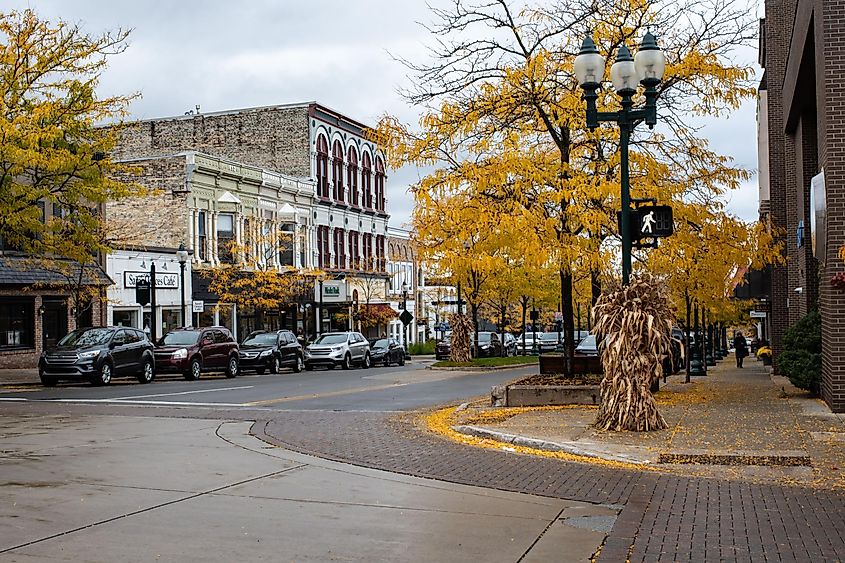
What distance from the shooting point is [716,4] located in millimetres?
18703

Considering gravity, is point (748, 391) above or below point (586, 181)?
below

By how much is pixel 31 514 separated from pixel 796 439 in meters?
9.47

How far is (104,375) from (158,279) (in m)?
16.6

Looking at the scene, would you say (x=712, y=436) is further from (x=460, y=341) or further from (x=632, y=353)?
(x=460, y=341)

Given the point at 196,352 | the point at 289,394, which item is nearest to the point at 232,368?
the point at 196,352

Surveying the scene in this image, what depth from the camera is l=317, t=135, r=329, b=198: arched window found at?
6184cm

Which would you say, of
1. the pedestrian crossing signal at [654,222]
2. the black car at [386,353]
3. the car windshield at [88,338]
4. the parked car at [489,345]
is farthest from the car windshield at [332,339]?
the pedestrian crossing signal at [654,222]

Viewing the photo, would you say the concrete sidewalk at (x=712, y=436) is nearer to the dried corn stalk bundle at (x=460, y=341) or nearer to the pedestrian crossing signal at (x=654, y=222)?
the pedestrian crossing signal at (x=654, y=222)

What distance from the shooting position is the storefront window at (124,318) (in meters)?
42.3

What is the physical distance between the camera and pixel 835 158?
51.6 feet

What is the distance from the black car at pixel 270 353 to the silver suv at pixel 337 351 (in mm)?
601

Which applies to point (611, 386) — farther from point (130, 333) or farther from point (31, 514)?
point (130, 333)

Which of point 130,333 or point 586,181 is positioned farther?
point 130,333

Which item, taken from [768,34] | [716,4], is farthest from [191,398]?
[768,34]
